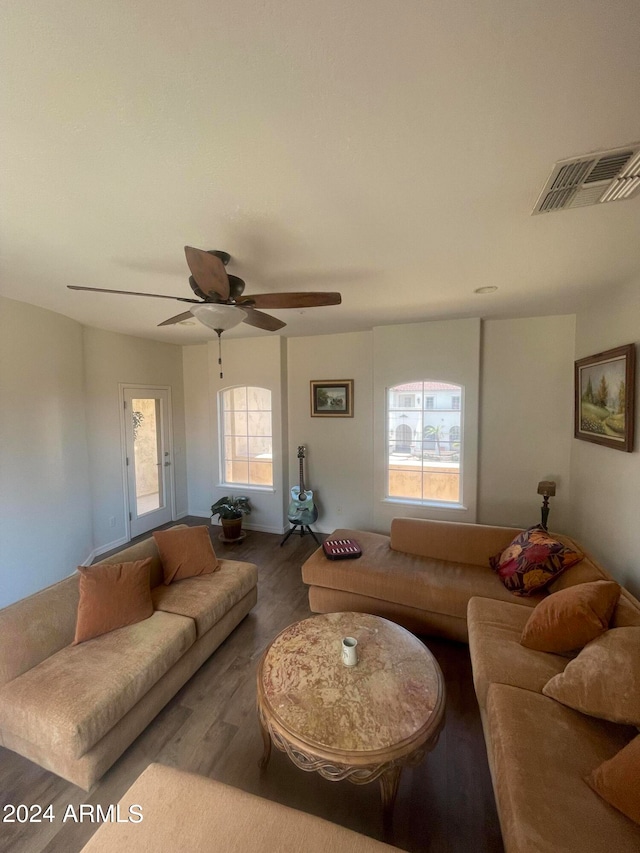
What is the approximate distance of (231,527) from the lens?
4238 millimetres

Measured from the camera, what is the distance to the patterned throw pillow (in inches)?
86.5

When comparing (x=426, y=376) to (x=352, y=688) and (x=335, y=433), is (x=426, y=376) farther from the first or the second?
(x=352, y=688)


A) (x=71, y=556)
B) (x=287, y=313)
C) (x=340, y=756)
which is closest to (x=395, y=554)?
(x=340, y=756)

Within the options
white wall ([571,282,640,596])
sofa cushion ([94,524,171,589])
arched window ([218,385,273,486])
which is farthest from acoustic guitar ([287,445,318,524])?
white wall ([571,282,640,596])

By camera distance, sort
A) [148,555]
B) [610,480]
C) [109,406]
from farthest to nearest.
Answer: [109,406] → [610,480] → [148,555]

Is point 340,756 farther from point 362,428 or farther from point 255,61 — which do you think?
point 362,428

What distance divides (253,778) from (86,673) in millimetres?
961

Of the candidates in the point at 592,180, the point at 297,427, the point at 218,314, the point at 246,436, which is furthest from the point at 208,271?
the point at 246,436

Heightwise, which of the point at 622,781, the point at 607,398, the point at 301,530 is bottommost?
the point at 301,530

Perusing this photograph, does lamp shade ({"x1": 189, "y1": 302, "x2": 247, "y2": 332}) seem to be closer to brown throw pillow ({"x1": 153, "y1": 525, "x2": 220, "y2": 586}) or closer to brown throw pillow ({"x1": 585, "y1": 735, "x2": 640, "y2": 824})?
brown throw pillow ({"x1": 153, "y1": 525, "x2": 220, "y2": 586})

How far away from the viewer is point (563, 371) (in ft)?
11.5

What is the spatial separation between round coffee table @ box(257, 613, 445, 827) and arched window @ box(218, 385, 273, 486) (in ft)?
9.75

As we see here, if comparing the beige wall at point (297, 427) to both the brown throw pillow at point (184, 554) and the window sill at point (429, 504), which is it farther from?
the brown throw pillow at point (184, 554)

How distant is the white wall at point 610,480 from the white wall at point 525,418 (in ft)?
0.57
